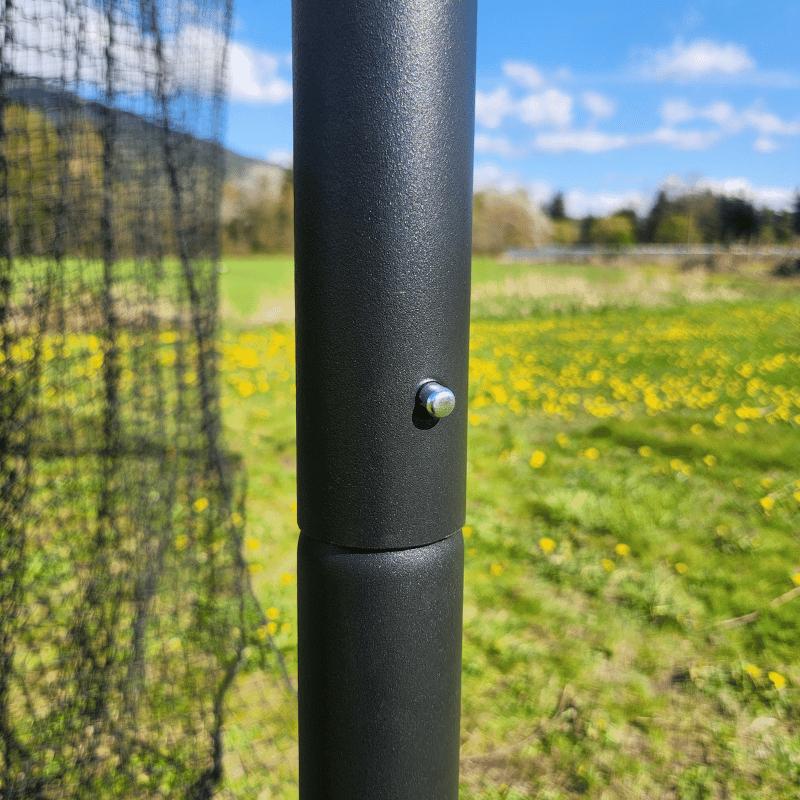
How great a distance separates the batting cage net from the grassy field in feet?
0.85

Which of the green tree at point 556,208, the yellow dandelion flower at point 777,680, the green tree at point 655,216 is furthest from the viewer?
the green tree at point 556,208

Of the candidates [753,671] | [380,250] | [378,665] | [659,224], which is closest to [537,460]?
[753,671]

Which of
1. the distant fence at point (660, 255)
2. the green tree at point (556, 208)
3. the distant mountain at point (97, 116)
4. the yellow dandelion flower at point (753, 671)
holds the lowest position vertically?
the yellow dandelion flower at point (753, 671)

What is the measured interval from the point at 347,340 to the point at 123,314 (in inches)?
75.3

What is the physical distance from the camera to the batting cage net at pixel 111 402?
185cm

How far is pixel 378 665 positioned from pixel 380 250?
670 millimetres

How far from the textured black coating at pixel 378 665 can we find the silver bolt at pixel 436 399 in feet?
0.78

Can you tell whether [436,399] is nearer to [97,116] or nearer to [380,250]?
[380,250]

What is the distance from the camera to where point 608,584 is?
123 inches

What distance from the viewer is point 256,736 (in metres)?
2.20

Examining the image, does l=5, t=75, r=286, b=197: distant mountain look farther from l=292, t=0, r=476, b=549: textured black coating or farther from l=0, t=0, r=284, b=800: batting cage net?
l=292, t=0, r=476, b=549: textured black coating

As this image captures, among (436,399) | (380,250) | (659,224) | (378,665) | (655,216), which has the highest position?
(655,216)

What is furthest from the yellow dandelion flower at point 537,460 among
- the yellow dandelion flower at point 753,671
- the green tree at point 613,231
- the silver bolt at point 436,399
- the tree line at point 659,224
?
the green tree at point 613,231

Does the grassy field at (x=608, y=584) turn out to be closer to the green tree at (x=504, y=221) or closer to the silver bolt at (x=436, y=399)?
the silver bolt at (x=436, y=399)
